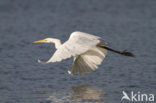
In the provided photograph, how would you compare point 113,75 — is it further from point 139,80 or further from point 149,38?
point 149,38

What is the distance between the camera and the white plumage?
6906 millimetres

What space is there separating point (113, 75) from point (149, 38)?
487 centimetres

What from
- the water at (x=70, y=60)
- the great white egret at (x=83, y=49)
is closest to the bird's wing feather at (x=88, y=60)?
the great white egret at (x=83, y=49)

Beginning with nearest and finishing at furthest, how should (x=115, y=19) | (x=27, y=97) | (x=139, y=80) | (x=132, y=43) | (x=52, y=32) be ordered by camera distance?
(x=27, y=97), (x=139, y=80), (x=132, y=43), (x=52, y=32), (x=115, y=19)

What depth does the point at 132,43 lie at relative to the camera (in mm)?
12883

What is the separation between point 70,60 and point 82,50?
3733mm

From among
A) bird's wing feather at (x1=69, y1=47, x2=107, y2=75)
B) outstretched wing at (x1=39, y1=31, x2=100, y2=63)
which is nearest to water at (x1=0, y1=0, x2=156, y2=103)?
bird's wing feather at (x1=69, y1=47, x2=107, y2=75)

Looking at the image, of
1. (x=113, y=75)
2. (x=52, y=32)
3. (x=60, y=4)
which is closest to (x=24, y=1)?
(x=60, y=4)

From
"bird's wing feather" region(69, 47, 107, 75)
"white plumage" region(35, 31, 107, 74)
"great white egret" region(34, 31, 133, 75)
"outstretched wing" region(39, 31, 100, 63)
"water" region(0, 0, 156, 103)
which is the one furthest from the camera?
"bird's wing feather" region(69, 47, 107, 75)

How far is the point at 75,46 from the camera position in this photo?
7.20 metres

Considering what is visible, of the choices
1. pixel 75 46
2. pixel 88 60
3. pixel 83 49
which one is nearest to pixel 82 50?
pixel 83 49

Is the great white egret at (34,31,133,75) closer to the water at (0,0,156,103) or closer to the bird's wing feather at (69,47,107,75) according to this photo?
the bird's wing feather at (69,47,107,75)

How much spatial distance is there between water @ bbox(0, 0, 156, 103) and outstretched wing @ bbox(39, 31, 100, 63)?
1.03 m

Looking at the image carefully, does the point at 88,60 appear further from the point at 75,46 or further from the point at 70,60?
the point at 70,60
